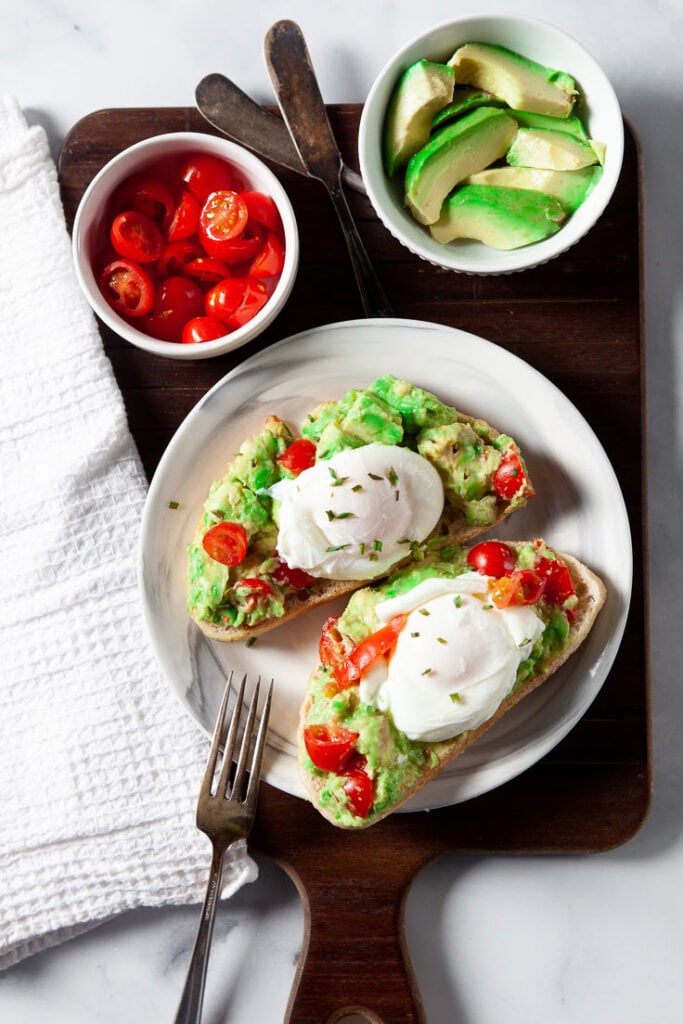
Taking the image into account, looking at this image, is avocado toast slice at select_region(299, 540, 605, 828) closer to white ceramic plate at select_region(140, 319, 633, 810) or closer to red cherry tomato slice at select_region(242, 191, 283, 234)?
white ceramic plate at select_region(140, 319, 633, 810)

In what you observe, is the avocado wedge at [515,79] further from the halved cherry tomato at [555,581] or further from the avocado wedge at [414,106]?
the halved cherry tomato at [555,581]

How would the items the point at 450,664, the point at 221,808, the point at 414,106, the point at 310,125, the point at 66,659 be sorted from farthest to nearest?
the point at 66,659 < the point at 310,125 < the point at 221,808 < the point at 414,106 < the point at 450,664

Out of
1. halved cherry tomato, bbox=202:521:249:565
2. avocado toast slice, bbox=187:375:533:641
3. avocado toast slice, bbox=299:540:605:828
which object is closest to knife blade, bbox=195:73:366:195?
avocado toast slice, bbox=187:375:533:641

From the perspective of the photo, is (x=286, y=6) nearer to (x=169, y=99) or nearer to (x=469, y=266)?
(x=169, y=99)

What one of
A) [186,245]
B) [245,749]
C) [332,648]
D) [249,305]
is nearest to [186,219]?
[186,245]

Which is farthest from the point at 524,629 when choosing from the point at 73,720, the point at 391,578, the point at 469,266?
the point at 73,720

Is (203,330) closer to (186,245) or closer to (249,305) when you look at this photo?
(249,305)
